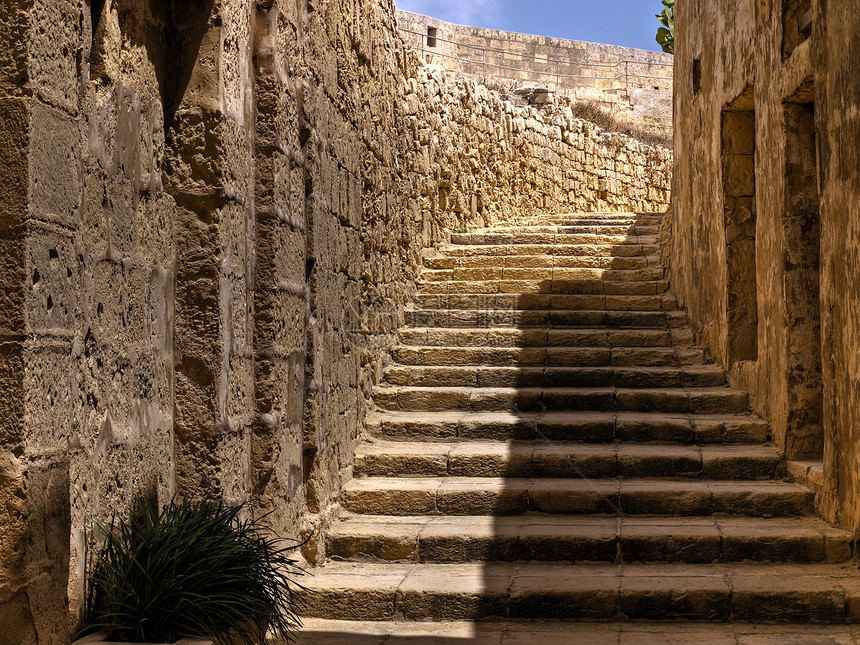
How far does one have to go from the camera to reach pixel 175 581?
9.70 feet

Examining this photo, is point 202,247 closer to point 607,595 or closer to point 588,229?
point 607,595

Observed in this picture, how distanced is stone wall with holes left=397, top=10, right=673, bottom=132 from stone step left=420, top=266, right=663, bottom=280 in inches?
557

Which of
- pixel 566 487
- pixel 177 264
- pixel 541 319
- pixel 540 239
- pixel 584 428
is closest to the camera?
pixel 177 264

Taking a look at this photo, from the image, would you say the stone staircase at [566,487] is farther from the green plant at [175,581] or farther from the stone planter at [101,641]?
the stone planter at [101,641]

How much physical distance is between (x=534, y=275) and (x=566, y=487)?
12.0ft

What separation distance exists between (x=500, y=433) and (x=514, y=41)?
64.3 ft

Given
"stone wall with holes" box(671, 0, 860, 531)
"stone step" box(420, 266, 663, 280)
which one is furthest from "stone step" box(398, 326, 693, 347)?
"stone step" box(420, 266, 663, 280)

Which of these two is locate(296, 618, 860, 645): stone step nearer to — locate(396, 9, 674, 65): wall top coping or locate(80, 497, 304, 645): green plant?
locate(80, 497, 304, 645): green plant

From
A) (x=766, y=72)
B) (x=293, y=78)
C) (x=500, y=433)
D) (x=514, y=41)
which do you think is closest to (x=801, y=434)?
(x=500, y=433)

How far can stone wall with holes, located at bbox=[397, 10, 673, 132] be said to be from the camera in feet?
74.9

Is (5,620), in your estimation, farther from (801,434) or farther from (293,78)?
(801,434)

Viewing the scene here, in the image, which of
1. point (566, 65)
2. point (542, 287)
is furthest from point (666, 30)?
point (542, 287)

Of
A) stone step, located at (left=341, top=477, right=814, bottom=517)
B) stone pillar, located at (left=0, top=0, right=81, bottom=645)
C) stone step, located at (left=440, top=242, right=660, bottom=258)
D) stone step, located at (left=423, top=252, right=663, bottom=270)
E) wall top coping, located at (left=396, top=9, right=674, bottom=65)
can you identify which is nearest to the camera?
stone pillar, located at (left=0, top=0, right=81, bottom=645)

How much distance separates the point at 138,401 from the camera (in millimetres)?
3395
